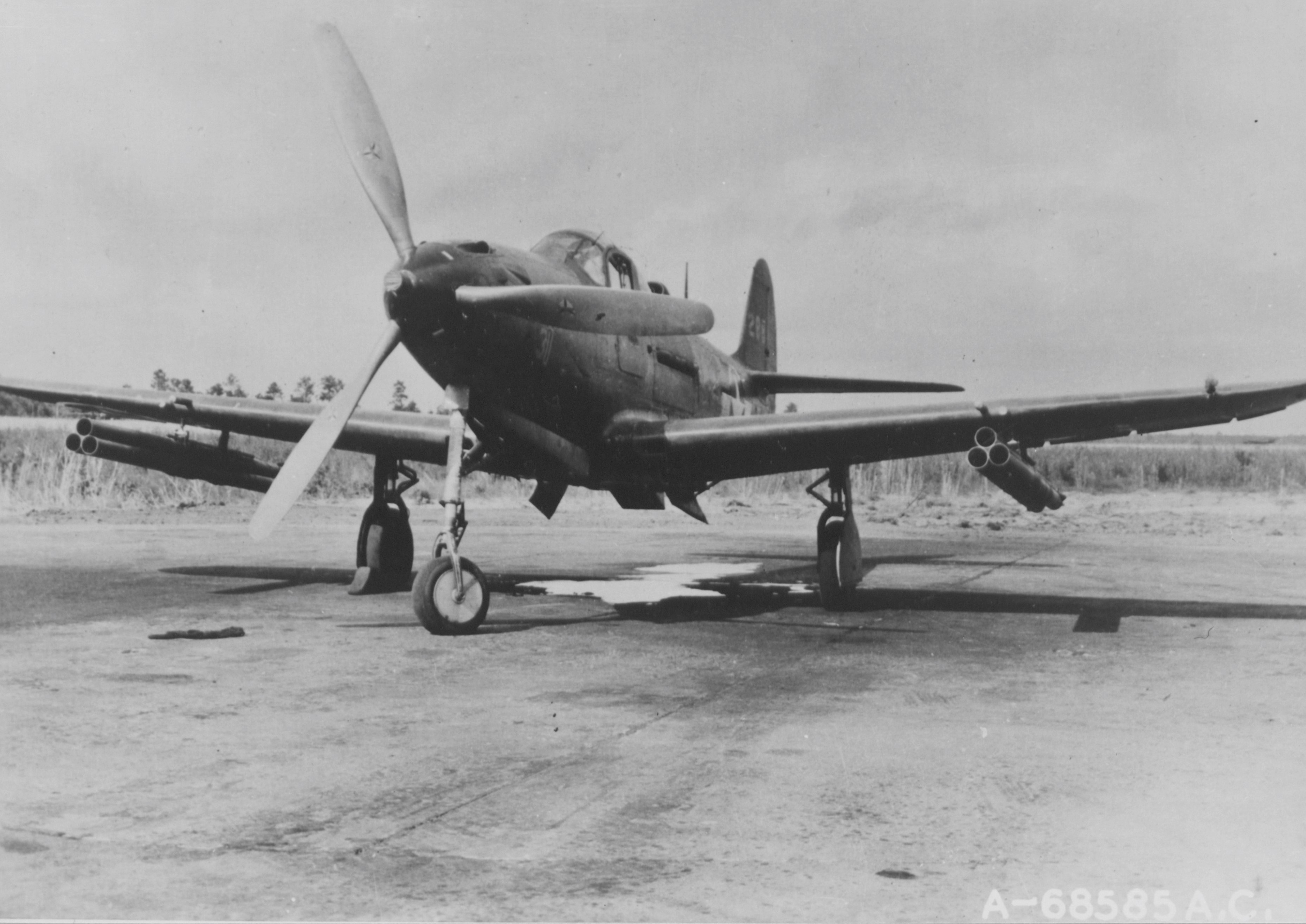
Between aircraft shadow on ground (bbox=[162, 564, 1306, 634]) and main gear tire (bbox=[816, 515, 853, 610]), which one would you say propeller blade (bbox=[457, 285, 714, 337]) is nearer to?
aircraft shadow on ground (bbox=[162, 564, 1306, 634])

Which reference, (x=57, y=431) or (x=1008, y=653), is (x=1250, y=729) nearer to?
(x=1008, y=653)

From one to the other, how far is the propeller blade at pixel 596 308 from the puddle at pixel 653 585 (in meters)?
3.40

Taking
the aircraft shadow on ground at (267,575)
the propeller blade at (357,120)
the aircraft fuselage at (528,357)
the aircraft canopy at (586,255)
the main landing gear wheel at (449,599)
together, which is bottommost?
the aircraft shadow on ground at (267,575)

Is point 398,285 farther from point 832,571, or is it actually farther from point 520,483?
point 520,483

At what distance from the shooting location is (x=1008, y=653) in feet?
29.2

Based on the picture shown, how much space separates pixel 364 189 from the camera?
10.3m

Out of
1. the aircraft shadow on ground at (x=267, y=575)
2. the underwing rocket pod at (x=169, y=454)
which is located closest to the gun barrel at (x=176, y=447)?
the underwing rocket pod at (x=169, y=454)

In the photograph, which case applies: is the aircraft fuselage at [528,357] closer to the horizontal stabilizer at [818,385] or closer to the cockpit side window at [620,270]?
the cockpit side window at [620,270]

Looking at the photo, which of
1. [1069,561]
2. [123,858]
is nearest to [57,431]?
[1069,561]

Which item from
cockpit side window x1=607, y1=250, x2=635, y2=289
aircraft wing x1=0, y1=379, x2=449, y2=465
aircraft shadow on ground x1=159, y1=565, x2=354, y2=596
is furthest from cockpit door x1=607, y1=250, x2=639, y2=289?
aircraft shadow on ground x1=159, y1=565, x2=354, y2=596

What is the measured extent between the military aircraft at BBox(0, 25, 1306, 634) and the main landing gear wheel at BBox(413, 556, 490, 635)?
2 centimetres

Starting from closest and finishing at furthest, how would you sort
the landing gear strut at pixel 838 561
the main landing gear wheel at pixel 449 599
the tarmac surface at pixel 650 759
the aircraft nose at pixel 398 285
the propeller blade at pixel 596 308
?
the tarmac surface at pixel 650 759, the aircraft nose at pixel 398 285, the propeller blade at pixel 596 308, the main landing gear wheel at pixel 449 599, the landing gear strut at pixel 838 561

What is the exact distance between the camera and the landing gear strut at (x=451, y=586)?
9391mm

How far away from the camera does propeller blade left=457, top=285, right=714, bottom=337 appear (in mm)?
9156
